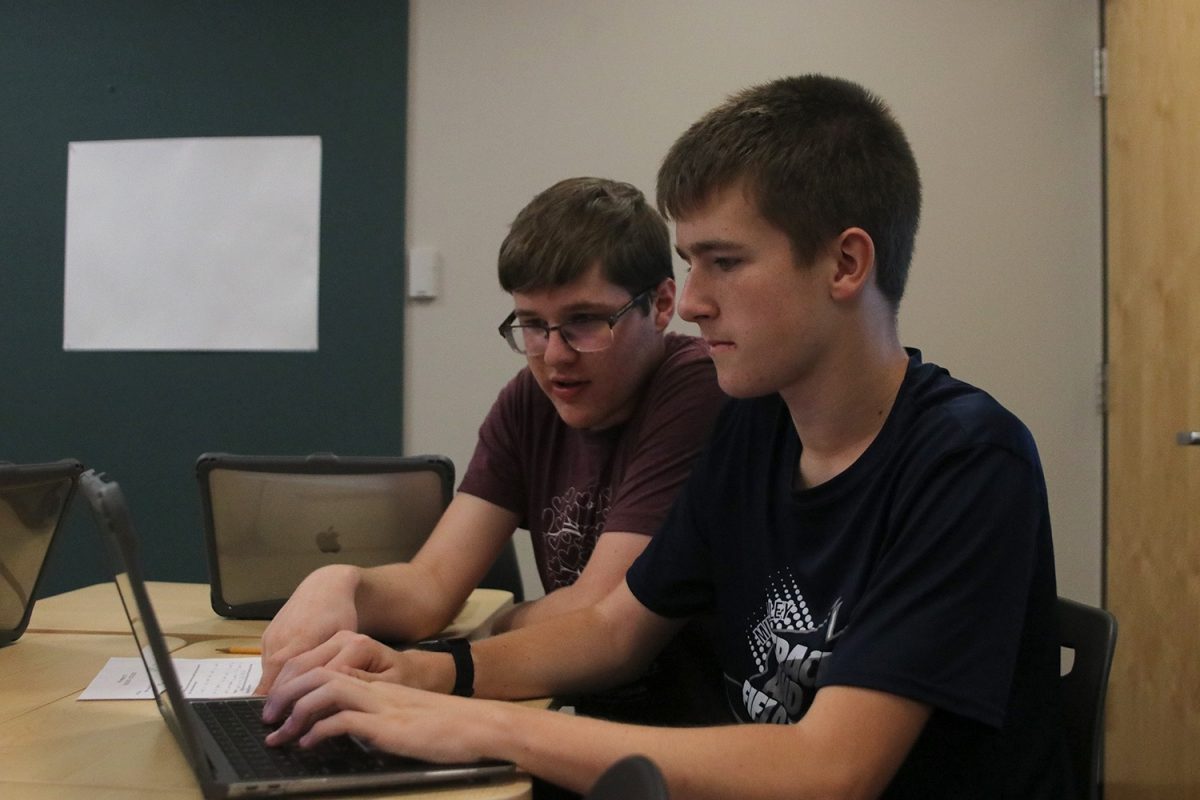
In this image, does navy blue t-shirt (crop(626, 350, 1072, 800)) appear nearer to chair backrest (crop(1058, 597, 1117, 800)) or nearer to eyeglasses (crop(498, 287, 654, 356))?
chair backrest (crop(1058, 597, 1117, 800))

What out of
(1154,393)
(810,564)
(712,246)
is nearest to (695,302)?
(712,246)

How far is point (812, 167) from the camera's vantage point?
1162mm

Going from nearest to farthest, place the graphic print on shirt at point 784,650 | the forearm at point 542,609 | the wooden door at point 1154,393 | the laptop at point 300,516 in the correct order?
the graphic print on shirt at point 784,650 < the forearm at point 542,609 < the laptop at point 300,516 < the wooden door at point 1154,393

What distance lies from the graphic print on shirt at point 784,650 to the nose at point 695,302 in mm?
291

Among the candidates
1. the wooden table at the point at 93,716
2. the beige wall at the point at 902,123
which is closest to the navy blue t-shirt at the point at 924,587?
the wooden table at the point at 93,716

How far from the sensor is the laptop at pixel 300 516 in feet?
5.77

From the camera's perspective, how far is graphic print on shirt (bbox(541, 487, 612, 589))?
5.74ft

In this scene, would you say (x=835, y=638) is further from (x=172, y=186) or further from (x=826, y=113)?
(x=172, y=186)

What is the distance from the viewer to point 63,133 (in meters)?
3.48

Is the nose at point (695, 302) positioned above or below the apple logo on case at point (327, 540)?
above

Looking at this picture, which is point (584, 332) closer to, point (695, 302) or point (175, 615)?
point (695, 302)

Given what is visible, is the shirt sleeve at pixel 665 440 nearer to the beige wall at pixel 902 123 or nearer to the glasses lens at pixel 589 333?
the glasses lens at pixel 589 333

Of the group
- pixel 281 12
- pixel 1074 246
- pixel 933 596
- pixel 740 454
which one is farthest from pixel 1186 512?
pixel 281 12

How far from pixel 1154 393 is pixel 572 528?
1.49m
